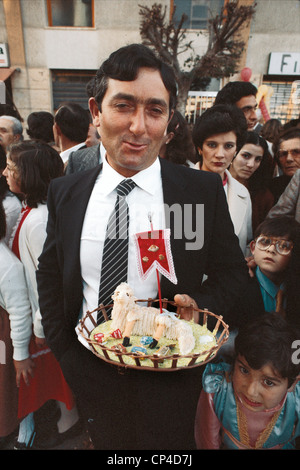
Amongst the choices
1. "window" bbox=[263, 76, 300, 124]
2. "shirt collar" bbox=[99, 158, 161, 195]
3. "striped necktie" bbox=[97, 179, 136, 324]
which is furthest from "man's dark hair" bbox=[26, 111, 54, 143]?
"window" bbox=[263, 76, 300, 124]

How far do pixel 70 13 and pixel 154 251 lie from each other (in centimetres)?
1198

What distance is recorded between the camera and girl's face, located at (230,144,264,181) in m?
2.56

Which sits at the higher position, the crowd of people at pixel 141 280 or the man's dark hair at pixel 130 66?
the man's dark hair at pixel 130 66

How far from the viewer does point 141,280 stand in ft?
3.63

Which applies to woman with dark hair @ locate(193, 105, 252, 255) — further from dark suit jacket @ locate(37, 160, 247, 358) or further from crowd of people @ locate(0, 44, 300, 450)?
dark suit jacket @ locate(37, 160, 247, 358)

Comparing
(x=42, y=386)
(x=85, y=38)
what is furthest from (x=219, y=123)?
(x=85, y=38)

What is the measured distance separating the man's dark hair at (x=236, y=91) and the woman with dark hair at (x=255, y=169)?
59cm

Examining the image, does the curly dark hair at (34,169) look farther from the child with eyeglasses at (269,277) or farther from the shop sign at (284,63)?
the shop sign at (284,63)

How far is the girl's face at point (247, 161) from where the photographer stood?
2561mm

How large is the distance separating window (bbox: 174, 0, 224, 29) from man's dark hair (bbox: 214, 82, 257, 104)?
877 cm
